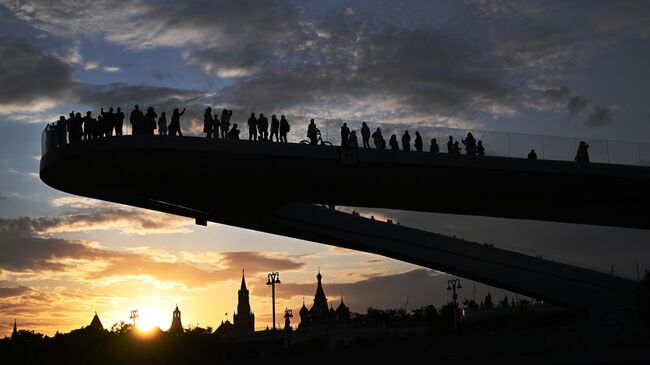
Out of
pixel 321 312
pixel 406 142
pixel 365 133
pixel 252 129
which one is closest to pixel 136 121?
pixel 252 129

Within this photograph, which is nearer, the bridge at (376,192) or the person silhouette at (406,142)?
the bridge at (376,192)

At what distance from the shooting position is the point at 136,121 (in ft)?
99.9

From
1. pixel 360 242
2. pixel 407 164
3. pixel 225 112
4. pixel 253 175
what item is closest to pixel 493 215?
pixel 360 242

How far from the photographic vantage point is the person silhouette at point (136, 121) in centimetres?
3042

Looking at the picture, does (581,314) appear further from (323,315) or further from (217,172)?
(323,315)

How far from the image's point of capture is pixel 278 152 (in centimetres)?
3192

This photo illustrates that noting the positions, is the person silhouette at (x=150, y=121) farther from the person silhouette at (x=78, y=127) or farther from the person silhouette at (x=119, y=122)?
the person silhouette at (x=78, y=127)

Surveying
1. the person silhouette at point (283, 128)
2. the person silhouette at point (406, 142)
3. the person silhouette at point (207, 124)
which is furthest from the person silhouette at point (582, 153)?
the person silhouette at point (207, 124)

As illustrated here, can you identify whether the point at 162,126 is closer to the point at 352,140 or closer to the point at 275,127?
the point at 275,127

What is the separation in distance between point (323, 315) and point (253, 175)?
122m

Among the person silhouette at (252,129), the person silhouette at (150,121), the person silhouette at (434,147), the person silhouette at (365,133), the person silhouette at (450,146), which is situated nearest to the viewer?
the person silhouette at (150,121)

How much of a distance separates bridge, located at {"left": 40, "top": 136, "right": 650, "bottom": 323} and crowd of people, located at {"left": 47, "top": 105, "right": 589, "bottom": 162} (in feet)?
1.38

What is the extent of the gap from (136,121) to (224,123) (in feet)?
10.6

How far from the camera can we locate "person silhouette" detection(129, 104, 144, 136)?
3042 cm
